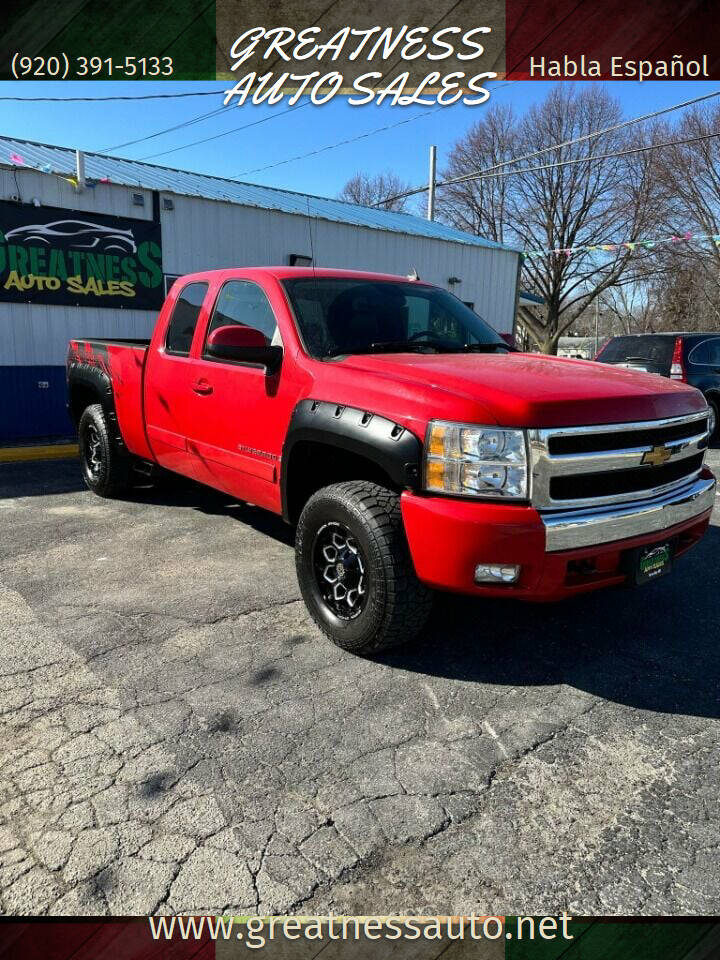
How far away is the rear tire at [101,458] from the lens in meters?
6.04

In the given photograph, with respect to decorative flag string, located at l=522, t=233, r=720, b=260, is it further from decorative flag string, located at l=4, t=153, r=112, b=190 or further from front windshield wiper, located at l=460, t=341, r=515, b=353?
front windshield wiper, located at l=460, t=341, r=515, b=353

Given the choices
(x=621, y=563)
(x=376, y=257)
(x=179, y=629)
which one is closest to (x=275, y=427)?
(x=179, y=629)

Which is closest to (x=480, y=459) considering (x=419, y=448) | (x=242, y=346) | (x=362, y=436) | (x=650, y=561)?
(x=419, y=448)

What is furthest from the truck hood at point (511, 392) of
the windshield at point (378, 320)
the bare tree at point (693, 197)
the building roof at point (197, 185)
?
the bare tree at point (693, 197)

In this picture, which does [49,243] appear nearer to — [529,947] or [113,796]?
[113,796]

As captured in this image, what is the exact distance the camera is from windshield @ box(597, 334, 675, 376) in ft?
33.1

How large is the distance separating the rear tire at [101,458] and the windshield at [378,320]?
2809mm

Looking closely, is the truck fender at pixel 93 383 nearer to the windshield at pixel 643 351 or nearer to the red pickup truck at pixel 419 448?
the red pickup truck at pixel 419 448

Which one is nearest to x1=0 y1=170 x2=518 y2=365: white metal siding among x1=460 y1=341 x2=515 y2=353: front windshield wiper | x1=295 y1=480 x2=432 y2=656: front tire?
x1=460 y1=341 x2=515 y2=353: front windshield wiper

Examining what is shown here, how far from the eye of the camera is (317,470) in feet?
12.4

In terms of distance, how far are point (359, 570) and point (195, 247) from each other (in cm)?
913

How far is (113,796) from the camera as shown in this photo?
2305mm

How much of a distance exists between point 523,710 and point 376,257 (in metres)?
12.0

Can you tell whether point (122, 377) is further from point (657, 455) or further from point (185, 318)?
point (657, 455)
